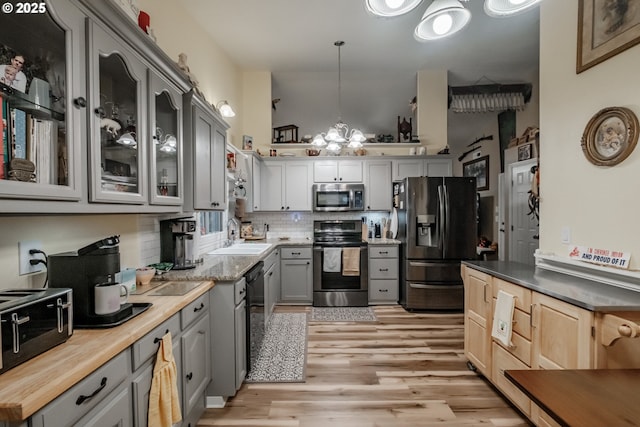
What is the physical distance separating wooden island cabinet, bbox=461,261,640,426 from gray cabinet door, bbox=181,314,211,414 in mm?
A: 1629

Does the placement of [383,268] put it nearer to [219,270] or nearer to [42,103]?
[219,270]

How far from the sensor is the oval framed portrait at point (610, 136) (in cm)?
167

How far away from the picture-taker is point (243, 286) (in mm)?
2262

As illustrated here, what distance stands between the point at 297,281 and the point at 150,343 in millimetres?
2971

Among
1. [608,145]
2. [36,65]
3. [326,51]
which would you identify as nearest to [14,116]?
[36,65]

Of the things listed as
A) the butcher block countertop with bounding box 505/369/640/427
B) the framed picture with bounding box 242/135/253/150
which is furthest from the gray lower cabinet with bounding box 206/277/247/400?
the framed picture with bounding box 242/135/253/150

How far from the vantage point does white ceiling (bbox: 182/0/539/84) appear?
3100 mm

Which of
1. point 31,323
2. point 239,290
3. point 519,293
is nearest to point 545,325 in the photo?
point 519,293

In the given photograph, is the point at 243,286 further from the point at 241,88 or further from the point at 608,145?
the point at 241,88

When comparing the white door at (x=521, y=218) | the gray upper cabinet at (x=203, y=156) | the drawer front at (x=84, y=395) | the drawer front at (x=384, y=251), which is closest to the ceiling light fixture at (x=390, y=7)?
the gray upper cabinet at (x=203, y=156)

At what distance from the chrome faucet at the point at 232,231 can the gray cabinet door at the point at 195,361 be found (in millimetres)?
1945

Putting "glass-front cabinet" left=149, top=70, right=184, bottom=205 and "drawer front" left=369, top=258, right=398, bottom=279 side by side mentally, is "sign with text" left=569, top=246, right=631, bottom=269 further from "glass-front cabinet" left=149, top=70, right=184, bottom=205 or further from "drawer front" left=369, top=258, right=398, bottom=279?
"glass-front cabinet" left=149, top=70, right=184, bottom=205

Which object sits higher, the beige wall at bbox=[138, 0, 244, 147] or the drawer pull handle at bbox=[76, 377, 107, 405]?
the beige wall at bbox=[138, 0, 244, 147]

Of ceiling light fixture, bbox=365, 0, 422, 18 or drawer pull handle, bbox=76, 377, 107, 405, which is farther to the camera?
ceiling light fixture, bbox=365, 0, 422, 18
